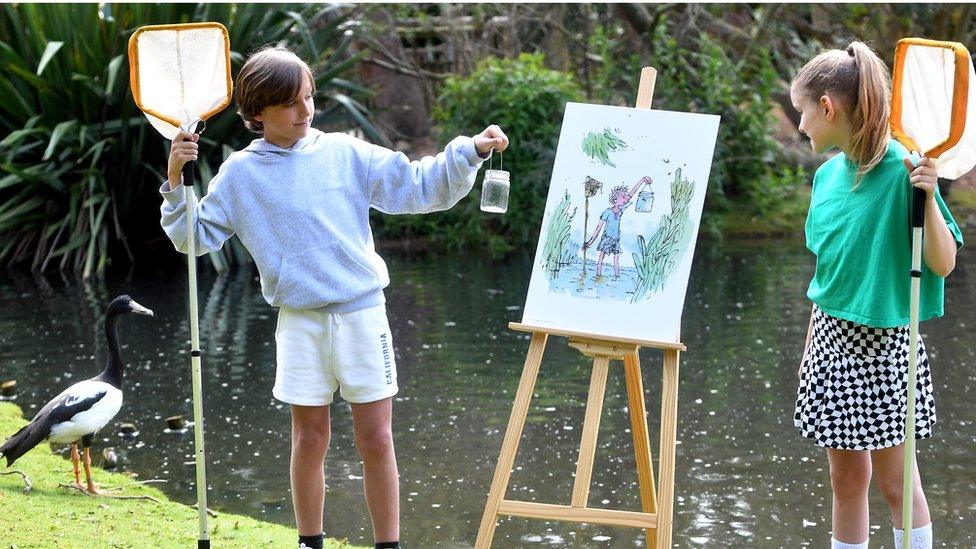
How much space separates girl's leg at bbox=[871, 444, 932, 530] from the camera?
2773mm

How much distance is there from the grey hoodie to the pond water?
1305 millimetres

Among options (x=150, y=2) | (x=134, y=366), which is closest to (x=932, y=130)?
(x=134, y=366)

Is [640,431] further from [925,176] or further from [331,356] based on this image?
[925,176]

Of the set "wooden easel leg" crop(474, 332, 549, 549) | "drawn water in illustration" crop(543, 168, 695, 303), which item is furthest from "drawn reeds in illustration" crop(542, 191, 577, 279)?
"wooden easel leg" crop(474, 332, 549, 549)

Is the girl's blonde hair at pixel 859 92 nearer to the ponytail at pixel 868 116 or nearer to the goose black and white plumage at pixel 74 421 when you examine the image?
the ponytail at pixel 868 116

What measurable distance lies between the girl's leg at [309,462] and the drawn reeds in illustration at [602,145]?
1.03 m

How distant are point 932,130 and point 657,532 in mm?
1238

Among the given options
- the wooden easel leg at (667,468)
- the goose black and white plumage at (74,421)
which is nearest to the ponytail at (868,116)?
the wooden easel leg at (667,468)

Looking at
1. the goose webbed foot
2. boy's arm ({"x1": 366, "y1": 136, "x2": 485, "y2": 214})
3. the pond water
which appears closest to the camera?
boy's arm ({"x1": 366, "y1": 136, "x2": 485, "y2": 214})

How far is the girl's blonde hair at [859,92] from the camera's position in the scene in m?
2.66

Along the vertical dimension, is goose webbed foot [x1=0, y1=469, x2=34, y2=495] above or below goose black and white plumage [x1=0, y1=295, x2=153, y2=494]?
below

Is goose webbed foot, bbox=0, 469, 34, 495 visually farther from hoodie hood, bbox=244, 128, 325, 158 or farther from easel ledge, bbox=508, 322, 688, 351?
easel ledge, bbox=508, 322, 688, 351

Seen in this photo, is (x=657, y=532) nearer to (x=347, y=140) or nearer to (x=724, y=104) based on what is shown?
(x=347, y=140)

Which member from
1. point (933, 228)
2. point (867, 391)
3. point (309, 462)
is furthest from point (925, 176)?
point (309, 462)
